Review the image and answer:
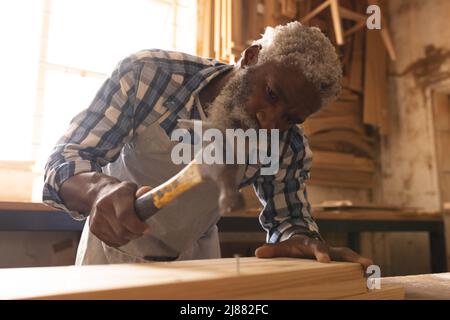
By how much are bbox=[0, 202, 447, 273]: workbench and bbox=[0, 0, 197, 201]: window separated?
863 millimetres

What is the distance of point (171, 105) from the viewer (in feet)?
4.87

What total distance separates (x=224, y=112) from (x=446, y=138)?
408 centimetres

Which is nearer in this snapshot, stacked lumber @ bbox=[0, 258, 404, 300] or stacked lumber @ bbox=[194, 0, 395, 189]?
stacked lumber @ bbox=[0, 258, 404, 300]

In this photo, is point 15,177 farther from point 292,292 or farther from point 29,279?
point 292,292

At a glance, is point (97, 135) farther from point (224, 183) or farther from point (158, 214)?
point (224, 183)

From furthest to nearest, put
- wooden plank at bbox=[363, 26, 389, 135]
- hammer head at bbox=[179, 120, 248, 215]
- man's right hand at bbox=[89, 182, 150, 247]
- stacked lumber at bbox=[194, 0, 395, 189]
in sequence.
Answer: wooden plank at bbox=[363, 26, 389, 135] < stacked lumber at bbox=[194, 0, 395, 189] < man's right hand at bbox=[89, 182, 150, 247] < hammer head at bbox=[179, 120, 248, 215]

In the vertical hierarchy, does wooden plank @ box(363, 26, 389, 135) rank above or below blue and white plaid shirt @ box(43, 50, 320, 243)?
above

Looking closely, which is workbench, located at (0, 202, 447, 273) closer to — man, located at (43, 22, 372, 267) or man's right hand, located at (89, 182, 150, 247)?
man, located at (43, 22, 372, 267)

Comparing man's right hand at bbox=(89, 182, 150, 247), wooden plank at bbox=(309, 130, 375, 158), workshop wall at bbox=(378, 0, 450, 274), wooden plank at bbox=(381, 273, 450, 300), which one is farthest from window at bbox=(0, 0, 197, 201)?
workshop wall at bbox=(378, 0, 450, 274)

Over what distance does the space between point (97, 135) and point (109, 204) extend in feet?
1.25

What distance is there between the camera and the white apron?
1.44 m

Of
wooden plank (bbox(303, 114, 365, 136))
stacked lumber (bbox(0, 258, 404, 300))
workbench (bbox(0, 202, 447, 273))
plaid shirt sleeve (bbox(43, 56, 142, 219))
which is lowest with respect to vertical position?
stacked lumber (bbox(0, 258, 404, 300))

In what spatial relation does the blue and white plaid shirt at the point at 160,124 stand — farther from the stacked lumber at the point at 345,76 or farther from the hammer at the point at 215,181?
the stacked lumber at the point at 345,76

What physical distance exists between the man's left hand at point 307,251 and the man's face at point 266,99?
415 mm
